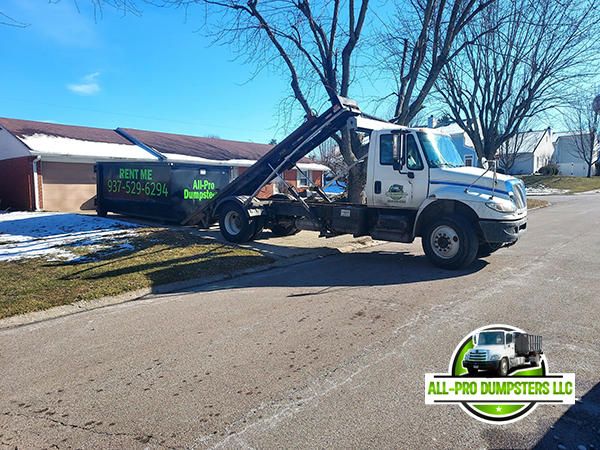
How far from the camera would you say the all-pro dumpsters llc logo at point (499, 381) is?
318 cm

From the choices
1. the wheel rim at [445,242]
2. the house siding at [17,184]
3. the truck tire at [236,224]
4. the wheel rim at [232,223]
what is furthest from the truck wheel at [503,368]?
the house siding at [17,184]

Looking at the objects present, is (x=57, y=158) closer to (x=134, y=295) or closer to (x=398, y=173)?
(x=134, y=295)

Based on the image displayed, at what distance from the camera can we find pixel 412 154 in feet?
29.2

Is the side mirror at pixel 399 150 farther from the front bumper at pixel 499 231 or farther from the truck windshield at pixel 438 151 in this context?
the front bumper at pixel 499 231

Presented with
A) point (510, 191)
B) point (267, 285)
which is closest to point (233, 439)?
point (267, 285)

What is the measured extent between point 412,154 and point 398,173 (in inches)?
18.4

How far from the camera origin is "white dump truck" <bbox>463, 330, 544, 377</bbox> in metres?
3.24

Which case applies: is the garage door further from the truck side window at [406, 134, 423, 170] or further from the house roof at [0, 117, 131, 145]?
the truck side window at [406, 134, 423, 170]

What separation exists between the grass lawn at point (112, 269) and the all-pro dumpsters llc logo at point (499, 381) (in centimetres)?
508

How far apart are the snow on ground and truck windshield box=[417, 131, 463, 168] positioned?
684 centimetres

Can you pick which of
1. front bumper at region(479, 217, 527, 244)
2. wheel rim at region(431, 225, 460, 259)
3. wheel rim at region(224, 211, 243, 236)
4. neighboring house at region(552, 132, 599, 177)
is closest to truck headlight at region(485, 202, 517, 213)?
front bumper at region(479, 217, 527, 244)

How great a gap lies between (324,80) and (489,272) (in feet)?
31.9

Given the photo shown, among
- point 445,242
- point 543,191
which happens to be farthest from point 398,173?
point 543,191

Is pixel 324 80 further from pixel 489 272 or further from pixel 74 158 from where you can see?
pixel 74 158
